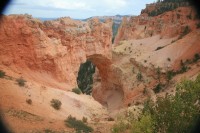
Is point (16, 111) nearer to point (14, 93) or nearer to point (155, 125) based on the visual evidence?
point (14, 93)

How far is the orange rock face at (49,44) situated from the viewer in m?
23.0

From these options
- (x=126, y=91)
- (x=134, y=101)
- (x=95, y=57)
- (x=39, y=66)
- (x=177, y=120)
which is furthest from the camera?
(x=95, y=57)

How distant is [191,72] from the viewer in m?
25.5

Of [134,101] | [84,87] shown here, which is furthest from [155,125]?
[84,87]

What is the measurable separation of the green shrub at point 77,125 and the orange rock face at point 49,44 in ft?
19.5

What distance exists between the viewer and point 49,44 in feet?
81.4

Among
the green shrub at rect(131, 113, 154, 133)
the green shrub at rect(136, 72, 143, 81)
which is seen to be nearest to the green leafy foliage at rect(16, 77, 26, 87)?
the green shrub at rect(131, 113, 154, 133)

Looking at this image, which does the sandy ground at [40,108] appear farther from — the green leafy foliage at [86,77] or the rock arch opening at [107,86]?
the green leafy foliage at [86,77]

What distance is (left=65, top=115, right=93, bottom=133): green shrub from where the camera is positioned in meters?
17.9

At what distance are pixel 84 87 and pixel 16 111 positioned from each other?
36.5m

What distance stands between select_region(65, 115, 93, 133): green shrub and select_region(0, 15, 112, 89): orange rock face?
593 centimetres

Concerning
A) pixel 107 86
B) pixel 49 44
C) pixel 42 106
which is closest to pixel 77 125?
pixel 42 106

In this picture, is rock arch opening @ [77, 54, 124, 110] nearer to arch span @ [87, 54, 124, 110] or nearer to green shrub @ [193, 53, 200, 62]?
arch span @ [87, 54, 124, 110]

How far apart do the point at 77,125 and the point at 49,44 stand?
8.10 m
